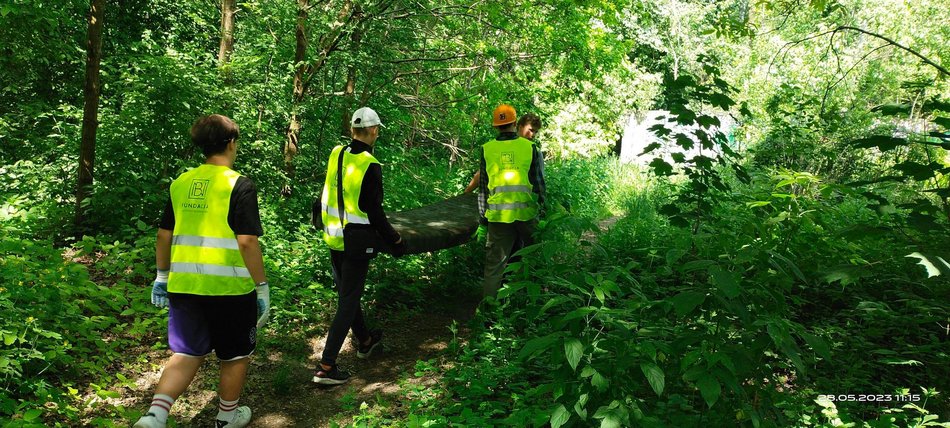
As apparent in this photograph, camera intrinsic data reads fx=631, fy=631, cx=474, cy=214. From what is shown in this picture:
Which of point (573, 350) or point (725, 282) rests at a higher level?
point (725, 282)

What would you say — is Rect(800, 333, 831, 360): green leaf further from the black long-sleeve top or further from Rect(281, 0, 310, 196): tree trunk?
Rect(281, 0, 310, 196): tree trunk

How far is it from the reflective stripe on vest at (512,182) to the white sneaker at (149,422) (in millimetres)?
3238

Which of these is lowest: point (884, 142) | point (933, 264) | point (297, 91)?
point (933, 264)

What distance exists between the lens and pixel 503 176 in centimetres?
576

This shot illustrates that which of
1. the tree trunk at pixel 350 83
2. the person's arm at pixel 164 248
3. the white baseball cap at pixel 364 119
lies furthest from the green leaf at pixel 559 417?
Answer: the tree trunk at pixel 350 83

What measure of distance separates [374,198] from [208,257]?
149 centimetres

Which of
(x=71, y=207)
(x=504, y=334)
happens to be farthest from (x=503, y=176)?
Result: (x=71, y=207)

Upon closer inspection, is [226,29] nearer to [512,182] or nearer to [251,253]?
[512,182]

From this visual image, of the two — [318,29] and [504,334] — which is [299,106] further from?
[504,334]

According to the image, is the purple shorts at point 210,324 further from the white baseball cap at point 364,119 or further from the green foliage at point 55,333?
the white baseball cap at point 364,119

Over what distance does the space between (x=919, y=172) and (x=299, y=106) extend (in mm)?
7109

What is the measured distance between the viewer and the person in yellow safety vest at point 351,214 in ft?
15.8

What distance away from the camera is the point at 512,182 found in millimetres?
5738

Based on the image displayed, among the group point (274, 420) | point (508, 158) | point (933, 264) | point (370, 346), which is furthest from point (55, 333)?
point (933, 264)
